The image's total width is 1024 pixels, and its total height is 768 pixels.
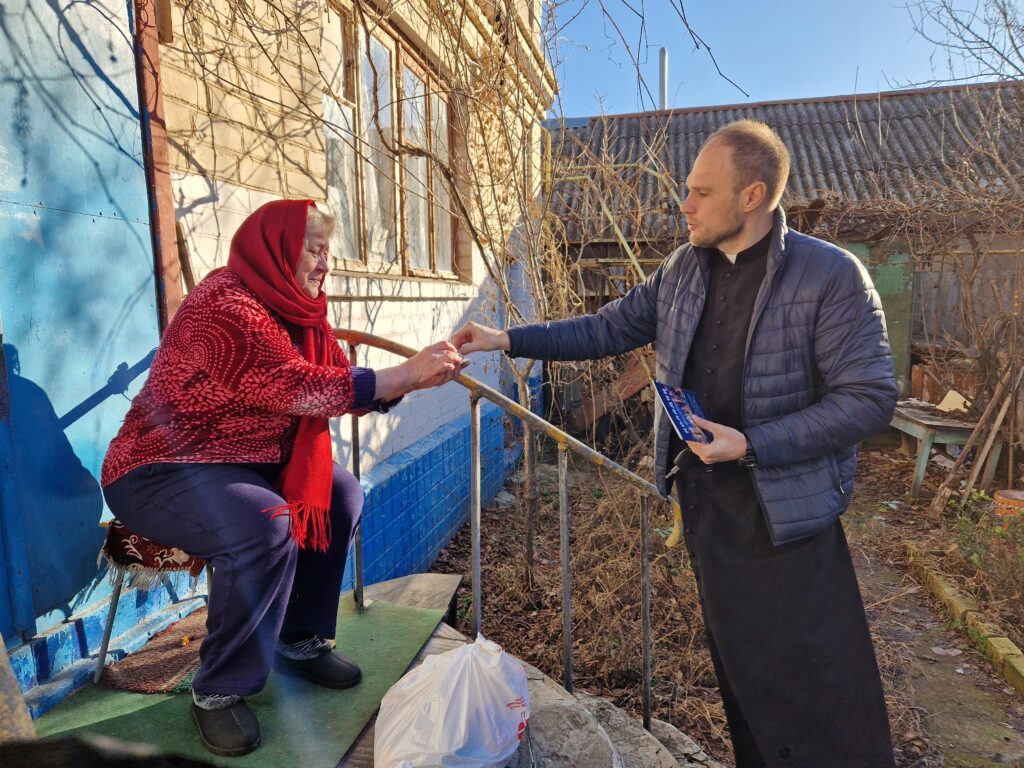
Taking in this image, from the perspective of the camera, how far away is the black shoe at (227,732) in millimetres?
1834

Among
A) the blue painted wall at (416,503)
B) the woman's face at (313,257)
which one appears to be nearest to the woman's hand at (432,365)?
the woman's face at (313,257)

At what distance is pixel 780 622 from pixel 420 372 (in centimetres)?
137

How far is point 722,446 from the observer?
6.29 ft

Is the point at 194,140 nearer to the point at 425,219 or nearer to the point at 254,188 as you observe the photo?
the point at 254,188

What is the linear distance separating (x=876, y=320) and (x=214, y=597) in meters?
1.99

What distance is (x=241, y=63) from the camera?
315cm

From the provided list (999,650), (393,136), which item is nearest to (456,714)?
(999,650)

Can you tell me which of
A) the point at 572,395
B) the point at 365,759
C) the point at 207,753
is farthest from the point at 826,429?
the point at 572,395

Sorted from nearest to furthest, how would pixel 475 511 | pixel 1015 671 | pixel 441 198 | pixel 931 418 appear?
pixel 475 511 < pixel 1015 671 < pixel 441 198 < pixel 931 418

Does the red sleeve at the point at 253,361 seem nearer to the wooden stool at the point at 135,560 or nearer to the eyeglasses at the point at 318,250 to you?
the eyeglasses at the point at 318,250

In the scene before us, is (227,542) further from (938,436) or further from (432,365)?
(938,436)

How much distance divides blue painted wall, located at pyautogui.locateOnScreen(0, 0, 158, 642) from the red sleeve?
0.55 meters

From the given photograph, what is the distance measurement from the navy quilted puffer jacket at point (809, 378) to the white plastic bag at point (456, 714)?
2.92 ft

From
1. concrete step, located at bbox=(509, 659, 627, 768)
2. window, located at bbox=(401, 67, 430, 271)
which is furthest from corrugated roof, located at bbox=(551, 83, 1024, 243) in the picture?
concrete step, located at bbox=(509, 659, 627, 768)
